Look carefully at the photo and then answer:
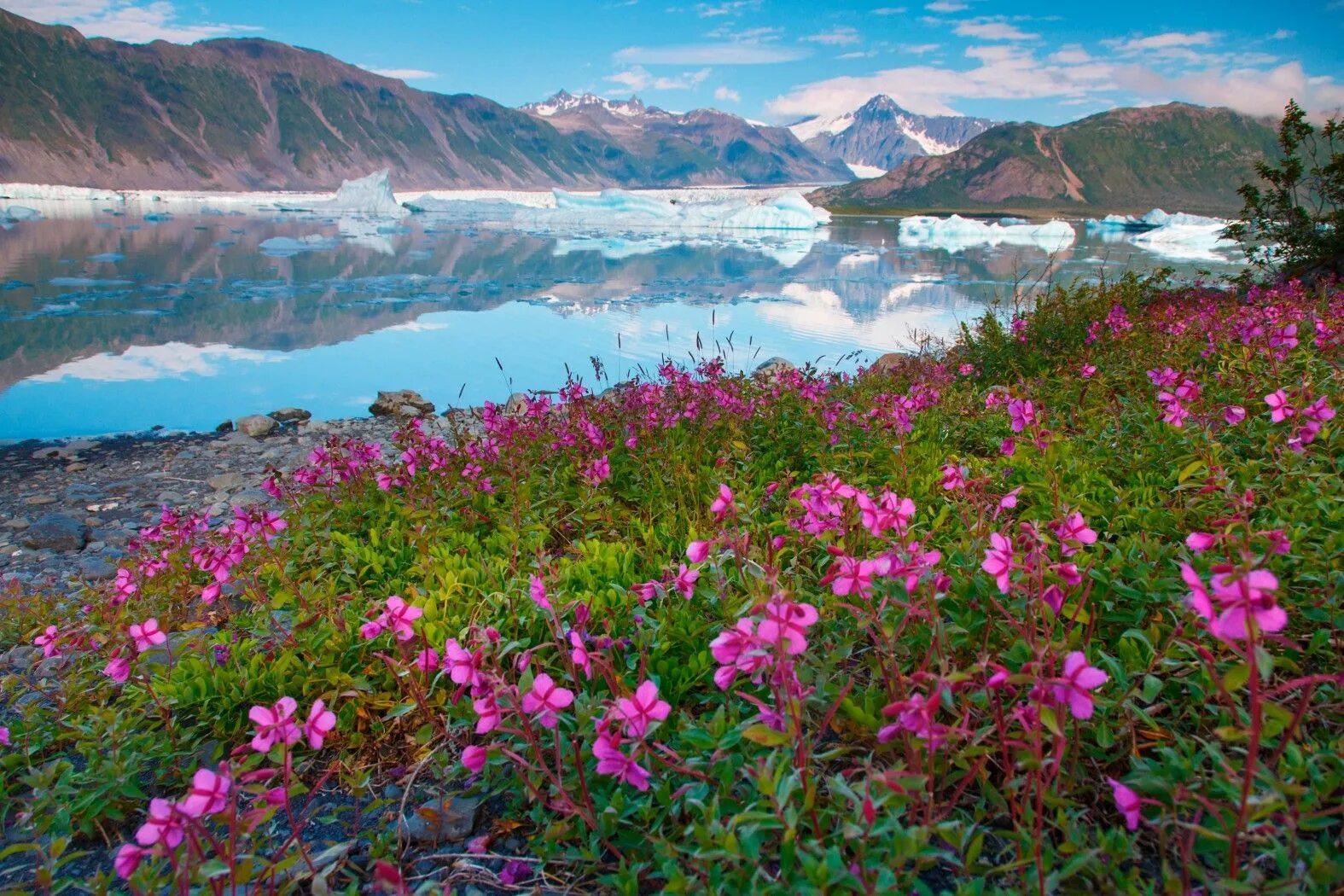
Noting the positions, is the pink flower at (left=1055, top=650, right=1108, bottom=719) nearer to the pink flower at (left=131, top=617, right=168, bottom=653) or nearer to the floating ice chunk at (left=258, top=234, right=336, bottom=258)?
the pink flower at (left=131, top=617, right=168, bottom=653)

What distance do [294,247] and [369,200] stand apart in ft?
152

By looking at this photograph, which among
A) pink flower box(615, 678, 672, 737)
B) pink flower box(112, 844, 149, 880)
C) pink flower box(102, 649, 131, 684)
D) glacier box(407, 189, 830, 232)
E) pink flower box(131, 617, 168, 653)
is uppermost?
glacier box(407, 189, 830, 232)

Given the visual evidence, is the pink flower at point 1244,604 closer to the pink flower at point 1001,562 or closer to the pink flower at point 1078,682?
the pink flower at point 1078,682

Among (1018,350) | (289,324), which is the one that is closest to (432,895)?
(1018,350)

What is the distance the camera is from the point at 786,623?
148 centimetres

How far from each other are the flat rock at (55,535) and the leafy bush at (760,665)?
5.72 ft

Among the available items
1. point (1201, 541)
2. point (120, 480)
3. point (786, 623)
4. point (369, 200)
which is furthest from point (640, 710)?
point (369, 200)

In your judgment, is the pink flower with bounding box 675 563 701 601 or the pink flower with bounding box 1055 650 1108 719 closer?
the pink flower with bounding box 1055 650 1108 719

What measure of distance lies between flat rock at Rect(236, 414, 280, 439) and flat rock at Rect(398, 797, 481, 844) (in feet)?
28.2

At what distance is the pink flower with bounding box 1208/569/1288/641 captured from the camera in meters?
1.16

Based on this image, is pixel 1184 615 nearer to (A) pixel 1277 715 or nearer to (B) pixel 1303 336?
(A) pixel 1277 715

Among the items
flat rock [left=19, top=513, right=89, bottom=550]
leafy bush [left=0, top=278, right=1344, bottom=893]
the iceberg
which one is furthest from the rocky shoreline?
the iceberg

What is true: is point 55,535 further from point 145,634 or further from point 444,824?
point 444,824

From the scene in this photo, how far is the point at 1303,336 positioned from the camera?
5.34 m
